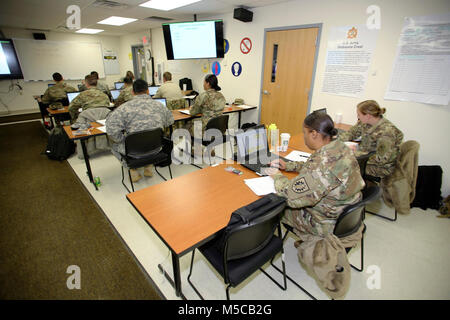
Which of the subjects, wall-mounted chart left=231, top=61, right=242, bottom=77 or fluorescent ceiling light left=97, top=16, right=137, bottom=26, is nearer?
wall-mounted chart left=231, top=61, right=242, bottom=77

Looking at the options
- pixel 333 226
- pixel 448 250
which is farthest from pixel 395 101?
pixel 333 226

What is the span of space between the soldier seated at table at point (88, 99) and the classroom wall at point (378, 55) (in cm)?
298

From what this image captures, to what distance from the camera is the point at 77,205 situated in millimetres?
2594

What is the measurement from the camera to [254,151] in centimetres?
204

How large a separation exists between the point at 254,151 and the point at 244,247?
101cm

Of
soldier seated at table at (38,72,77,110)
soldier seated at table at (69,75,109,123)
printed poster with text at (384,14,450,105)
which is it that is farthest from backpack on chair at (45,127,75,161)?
printed poster with text at (384,14,450,105)

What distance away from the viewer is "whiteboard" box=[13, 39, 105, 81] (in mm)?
7242

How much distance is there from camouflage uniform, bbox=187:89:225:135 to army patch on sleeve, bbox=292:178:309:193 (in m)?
2.46

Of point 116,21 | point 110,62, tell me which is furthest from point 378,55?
point 110,62

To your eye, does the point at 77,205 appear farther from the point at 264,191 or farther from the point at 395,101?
the point at 395,101

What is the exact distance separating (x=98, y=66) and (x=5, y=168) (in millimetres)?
6592

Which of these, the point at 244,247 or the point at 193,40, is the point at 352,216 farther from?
the point at 193,40

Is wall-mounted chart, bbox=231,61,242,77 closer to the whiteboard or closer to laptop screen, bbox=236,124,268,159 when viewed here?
laptop screen, bbox=236,124,268,159

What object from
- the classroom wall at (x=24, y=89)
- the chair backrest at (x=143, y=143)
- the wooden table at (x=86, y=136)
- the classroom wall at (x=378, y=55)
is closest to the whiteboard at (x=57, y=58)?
the classroom wall at (x=24, y=89)
